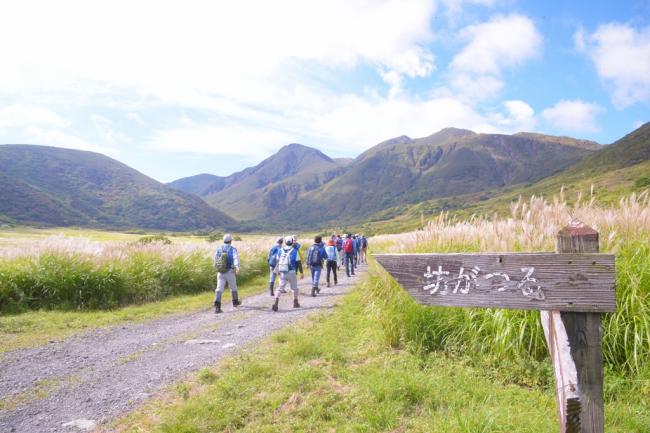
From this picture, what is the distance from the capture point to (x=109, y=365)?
6.50 metres

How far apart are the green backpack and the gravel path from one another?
5.24 feet

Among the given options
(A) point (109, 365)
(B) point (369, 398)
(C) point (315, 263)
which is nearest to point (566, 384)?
(B) point (369, 398)

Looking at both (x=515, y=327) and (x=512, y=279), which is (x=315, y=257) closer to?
(x=515, y=327)

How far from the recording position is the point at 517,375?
441 cm

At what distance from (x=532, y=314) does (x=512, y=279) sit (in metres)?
2.57

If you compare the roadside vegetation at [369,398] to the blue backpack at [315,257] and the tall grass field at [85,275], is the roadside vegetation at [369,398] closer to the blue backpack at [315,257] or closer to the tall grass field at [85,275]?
the tall grass field at [85,275]

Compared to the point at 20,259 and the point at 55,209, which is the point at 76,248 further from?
the point at 55,209

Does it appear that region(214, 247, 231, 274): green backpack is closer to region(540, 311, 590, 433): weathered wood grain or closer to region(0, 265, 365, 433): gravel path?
region(0, 265, 365, 433): gravel path

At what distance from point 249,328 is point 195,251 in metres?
9.08

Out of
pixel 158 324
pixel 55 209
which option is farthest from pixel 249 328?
pixel 55 209

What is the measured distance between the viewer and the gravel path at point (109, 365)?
4684 millimetres

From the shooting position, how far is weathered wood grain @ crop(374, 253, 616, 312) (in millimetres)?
2148

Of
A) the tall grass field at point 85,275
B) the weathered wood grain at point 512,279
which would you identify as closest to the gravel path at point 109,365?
the tall grass field at point 85,275

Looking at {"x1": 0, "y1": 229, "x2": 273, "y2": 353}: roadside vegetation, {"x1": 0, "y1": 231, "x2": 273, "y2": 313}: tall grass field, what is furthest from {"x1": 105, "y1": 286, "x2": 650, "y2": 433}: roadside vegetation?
{"x1": 0, "y1": 231, "x2": 273, "y2": 313}: tall grass field
